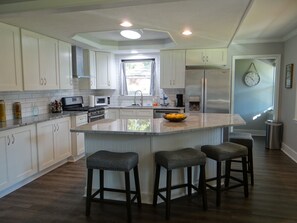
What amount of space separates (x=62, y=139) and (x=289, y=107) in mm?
4265

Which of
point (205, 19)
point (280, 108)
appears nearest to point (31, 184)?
point (205, 19)

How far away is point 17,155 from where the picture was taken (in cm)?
326

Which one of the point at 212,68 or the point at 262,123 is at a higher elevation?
the point at 212,68

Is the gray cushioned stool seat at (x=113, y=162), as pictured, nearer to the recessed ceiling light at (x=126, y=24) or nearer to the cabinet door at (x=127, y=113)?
the recessed ceiling light at (x=126, y=24)

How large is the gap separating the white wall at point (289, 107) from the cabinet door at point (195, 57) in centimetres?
167

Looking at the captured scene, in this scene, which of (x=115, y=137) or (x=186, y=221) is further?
(x=115, y=137)

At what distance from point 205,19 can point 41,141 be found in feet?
9.45

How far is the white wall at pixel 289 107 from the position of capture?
15.1ft

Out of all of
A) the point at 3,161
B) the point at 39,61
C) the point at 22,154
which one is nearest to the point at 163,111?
the point at 39,61

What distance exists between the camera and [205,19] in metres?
3.32

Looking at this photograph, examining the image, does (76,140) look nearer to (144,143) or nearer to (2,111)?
(2,111)

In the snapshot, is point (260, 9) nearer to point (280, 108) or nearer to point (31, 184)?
point (280, 108)

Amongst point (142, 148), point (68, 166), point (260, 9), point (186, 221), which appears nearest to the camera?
point (186, 221)

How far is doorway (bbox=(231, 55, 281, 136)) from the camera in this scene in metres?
6.70
